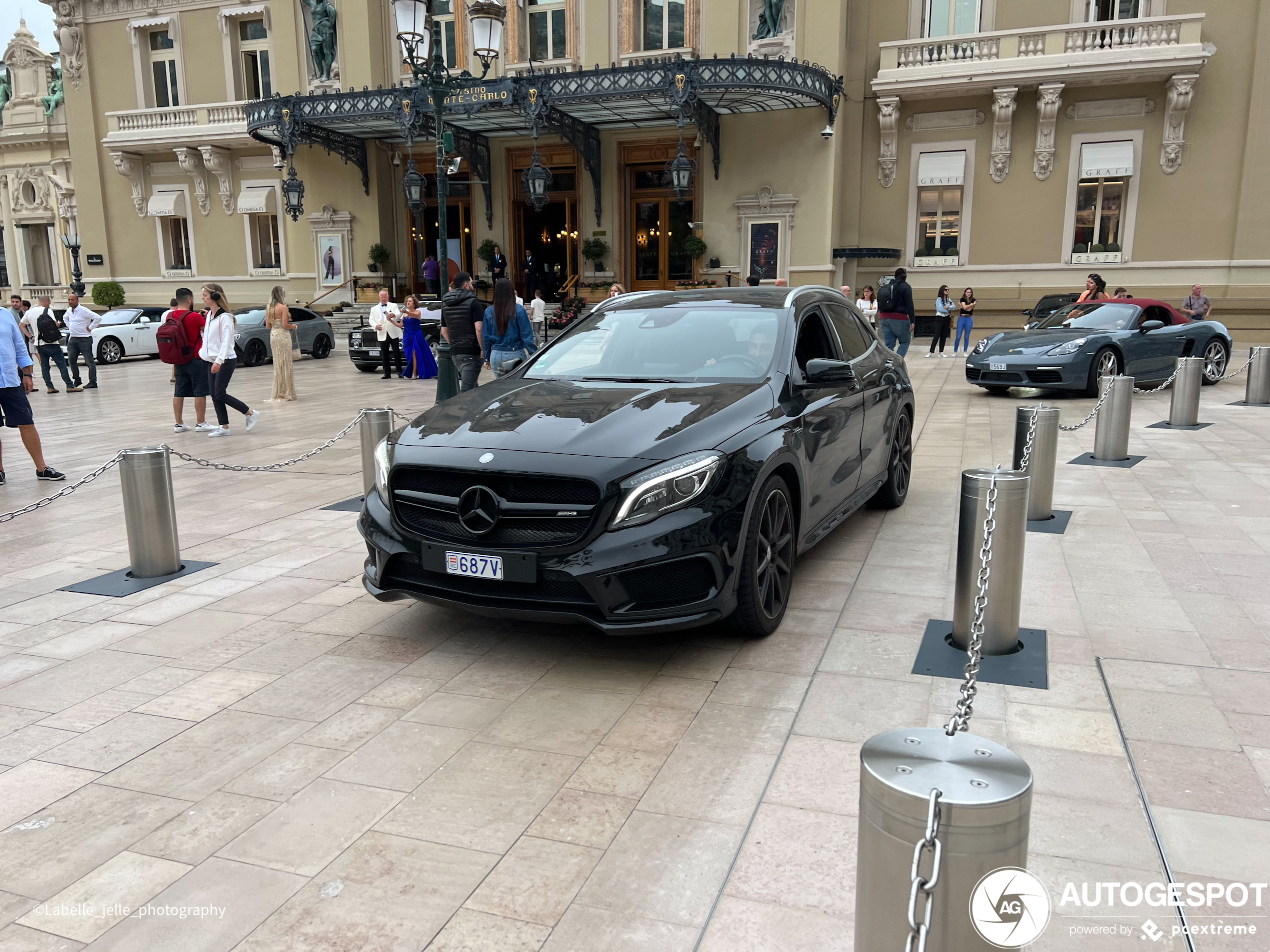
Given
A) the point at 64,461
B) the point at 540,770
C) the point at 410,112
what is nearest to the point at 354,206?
the point at 410,112

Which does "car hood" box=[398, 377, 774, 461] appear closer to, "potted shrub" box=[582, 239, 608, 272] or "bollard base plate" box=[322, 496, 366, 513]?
"bollard base plate" box=[322, 496, 366, 513]

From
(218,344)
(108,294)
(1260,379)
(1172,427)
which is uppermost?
(108,294)

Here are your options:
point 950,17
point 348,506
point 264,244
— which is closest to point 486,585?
point 348,506

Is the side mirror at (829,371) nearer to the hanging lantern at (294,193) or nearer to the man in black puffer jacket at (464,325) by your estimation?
the man in black puffer jacket at (464,325)

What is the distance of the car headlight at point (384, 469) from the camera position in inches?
177

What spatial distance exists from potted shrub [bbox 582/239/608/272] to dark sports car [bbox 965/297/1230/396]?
15.5 m

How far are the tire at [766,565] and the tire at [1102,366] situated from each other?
A: 33.3 ft

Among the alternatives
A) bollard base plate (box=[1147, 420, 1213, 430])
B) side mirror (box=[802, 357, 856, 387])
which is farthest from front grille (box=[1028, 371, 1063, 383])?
side mirror (box=[802, 357, 856, 387])

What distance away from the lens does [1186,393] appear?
1091 cm

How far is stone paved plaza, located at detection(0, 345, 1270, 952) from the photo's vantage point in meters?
2.63

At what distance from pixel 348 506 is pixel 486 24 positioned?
843cm

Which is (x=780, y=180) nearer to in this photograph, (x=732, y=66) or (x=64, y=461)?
(x=732, y=66)

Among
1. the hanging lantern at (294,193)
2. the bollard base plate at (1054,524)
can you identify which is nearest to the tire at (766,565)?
the bollard base plate at (1054,524)

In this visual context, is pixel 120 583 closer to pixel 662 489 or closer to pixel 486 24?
pixel 662 489
